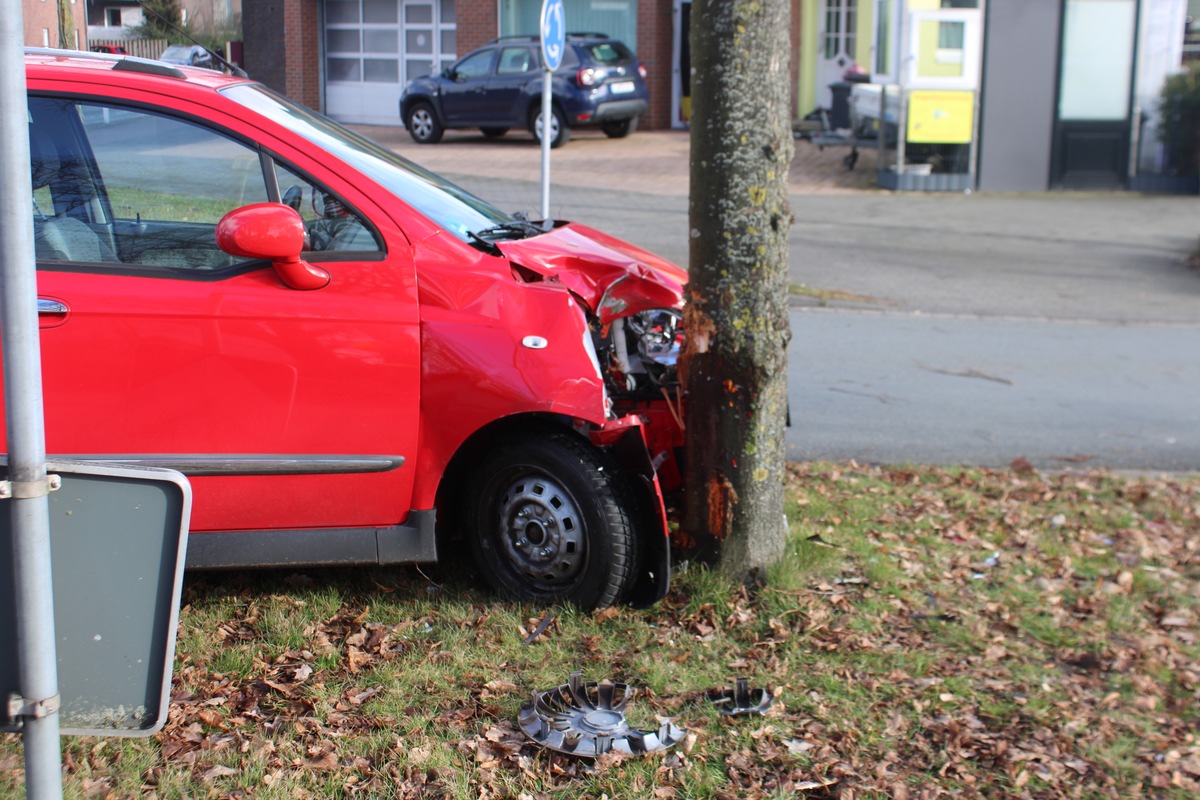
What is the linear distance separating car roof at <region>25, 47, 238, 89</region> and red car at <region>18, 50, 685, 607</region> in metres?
0.01

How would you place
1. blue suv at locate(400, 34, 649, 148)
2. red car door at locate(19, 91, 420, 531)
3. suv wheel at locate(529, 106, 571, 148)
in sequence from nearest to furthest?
red car door at locate(19, 91, 420, 531) < suv wheel at locate(529, 106, 571, 148) < blue suv at locate(400, 34, 649, 148)

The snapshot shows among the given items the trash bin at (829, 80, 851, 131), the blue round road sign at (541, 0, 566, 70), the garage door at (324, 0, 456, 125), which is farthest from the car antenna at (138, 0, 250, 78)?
the garage door at (324, 0, 456, 125)

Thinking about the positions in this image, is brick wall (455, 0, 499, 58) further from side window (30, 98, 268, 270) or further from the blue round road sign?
side window (30, 98, 268, 270)

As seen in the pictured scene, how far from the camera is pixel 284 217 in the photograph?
3793 mm

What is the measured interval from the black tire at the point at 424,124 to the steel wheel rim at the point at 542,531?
66.1 feet

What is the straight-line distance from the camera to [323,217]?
417 centimetres

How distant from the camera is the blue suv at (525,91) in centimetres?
2206

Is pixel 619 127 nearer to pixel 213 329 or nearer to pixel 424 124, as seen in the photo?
pixel 424 124

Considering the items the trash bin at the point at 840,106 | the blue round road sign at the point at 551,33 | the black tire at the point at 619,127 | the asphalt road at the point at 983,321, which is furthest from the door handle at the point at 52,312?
the trash bin at the point at 840,106

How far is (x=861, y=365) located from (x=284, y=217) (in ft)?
19.6

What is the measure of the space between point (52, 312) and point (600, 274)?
188 centimetres

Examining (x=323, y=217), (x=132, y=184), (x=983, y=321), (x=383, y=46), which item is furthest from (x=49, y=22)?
(x=383, y=46)

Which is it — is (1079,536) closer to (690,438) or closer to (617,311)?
(690,438)

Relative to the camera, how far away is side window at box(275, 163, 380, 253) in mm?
4129
